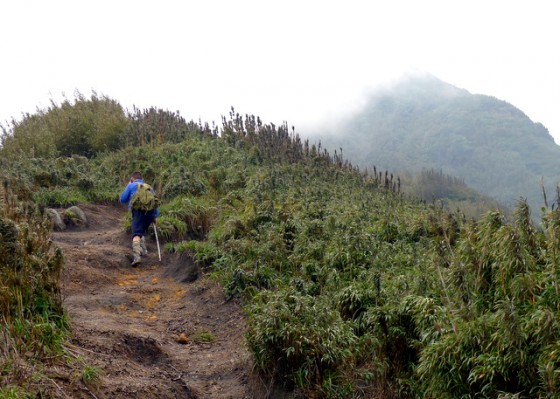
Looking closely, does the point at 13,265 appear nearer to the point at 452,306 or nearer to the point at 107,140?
the point at 452,306

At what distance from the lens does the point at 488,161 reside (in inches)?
3826

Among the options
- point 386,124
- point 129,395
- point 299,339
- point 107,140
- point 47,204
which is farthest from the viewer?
point 386,124

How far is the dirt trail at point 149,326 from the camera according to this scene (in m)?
4.41

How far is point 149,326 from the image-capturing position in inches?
245

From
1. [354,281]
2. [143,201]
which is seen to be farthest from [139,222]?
[354,281]

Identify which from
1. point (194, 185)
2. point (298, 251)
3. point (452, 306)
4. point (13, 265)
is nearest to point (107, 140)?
point (194, 185)

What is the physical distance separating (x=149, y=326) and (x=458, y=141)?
351 feet

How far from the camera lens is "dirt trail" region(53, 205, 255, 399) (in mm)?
4414

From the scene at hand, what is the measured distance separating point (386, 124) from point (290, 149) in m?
114

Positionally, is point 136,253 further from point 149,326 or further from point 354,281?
point 354,281

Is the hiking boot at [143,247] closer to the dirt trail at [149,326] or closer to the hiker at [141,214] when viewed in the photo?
the hiker at [141,214]

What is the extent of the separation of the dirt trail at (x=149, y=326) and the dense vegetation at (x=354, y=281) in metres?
0.40

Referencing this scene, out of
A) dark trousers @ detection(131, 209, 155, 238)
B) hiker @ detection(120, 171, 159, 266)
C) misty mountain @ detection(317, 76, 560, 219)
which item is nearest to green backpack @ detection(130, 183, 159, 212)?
hiker @ detection(120, 171, 159, 266)

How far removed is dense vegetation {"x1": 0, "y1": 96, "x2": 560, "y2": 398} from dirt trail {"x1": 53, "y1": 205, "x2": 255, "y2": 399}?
1.30 feet
